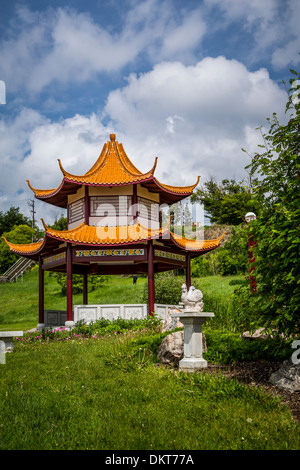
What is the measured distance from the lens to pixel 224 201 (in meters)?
45.1

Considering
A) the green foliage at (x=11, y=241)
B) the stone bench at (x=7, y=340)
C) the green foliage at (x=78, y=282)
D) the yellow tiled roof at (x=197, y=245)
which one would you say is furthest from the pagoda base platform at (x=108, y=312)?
the green foliage at (x=11, y=241)

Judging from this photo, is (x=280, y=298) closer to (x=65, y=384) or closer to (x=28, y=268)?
(x=65, y=384)

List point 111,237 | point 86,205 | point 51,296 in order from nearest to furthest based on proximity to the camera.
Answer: point 111,237
point 86,205
point 51,296

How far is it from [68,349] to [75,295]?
23241mm

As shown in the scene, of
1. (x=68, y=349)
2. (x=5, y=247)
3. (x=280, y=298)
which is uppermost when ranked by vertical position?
(x=5, y=247)

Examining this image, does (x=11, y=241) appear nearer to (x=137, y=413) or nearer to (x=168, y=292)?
(x=168, y=292)

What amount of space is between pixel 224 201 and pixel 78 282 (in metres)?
19.3

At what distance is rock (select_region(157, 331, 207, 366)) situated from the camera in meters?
8.68

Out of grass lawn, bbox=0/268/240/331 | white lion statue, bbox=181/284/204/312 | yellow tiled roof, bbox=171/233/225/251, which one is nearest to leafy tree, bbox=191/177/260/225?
grass lawn, bbox=0/268/240/331

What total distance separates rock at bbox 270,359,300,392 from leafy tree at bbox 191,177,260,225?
106 feet

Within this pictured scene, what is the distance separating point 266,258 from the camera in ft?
20.7

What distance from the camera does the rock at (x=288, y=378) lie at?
6125 millimetres

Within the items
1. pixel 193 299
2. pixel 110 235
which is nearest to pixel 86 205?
pixel 110 235
